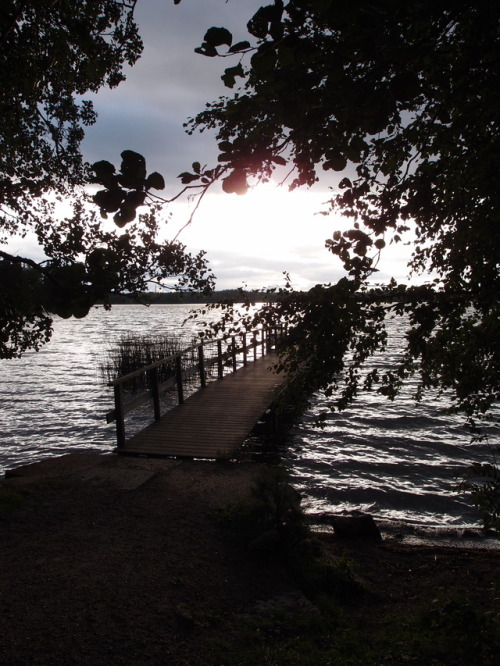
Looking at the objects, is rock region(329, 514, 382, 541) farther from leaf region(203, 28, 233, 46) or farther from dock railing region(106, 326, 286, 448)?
leaf region(203, 28, 233, 46)

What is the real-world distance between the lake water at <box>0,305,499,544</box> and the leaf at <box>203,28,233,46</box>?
4.80m

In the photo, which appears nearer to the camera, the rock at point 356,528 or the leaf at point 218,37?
the leaf at point 218,37

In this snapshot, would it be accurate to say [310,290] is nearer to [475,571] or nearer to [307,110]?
[307,110]

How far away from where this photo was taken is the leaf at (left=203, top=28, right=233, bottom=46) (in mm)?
1685

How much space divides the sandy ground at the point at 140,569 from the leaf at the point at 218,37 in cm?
363

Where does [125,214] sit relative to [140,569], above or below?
above

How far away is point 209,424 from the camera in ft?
33.4

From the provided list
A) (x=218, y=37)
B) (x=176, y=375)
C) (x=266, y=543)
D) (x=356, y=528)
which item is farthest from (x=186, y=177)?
(x=176, y=375)

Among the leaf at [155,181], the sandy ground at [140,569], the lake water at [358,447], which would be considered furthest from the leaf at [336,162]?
the lake water at [358,447]

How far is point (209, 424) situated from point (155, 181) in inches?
344

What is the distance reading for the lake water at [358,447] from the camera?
8258 mm

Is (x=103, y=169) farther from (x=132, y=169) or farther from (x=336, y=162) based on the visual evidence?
(x=336, y=162)

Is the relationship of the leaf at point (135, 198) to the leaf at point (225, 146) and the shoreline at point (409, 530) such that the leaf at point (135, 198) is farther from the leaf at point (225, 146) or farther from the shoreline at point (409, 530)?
the shoreline at point (409, 530)

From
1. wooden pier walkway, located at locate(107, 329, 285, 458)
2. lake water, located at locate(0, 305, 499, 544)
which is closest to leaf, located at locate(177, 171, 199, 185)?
wooden pier walkway, located at locate(107, 329, 285, 458)
